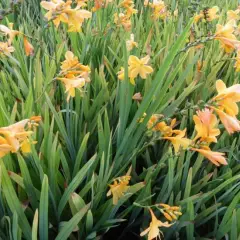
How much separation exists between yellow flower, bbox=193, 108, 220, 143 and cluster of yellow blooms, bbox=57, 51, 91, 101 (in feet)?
1.20

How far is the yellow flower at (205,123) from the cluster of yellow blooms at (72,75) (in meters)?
0.36

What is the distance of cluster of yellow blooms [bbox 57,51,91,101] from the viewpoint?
108 centimetres

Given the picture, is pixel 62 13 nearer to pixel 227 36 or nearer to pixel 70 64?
pixel 70 64

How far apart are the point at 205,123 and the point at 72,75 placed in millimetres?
462

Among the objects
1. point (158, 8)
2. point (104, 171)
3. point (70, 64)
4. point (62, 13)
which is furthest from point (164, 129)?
point (158, 8)

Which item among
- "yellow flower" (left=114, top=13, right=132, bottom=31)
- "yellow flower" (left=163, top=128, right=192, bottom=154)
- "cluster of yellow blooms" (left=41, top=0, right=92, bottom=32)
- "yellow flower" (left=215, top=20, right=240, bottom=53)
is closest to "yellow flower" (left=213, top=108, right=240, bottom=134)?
"yellow flower" (left=163, top=128, right=192, bottom=154)

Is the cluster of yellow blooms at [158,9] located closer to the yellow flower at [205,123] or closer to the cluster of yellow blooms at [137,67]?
the cluster of yellow blooms at [137,67]

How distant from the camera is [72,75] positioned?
3.76 feet

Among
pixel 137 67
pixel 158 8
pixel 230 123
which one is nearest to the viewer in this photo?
pixel 230 123

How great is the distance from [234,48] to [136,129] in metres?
0.42

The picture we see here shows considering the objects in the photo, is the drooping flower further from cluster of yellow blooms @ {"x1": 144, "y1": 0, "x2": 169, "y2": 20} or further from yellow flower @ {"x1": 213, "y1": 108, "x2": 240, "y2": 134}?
cluster of yellow blooms @ {"x1": 144, "y1": 0, "x2": 169, "y2": 20}

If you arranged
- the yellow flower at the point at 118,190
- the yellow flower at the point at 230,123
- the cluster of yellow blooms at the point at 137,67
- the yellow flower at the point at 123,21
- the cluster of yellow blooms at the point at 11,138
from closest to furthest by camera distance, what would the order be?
the cluster of yellow blooms at the point at 11,138, the yellow flower at the point at 230,123, the yellow flower at the point at 118,190, the cluster of yellow blooms at the point at 137,67, the yellow flower at the point at 123,21

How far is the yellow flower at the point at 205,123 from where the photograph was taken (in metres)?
0.88

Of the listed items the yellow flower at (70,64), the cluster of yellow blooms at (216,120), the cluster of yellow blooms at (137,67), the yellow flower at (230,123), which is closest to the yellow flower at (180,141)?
the cluster of yellow blooms at (216,120)
